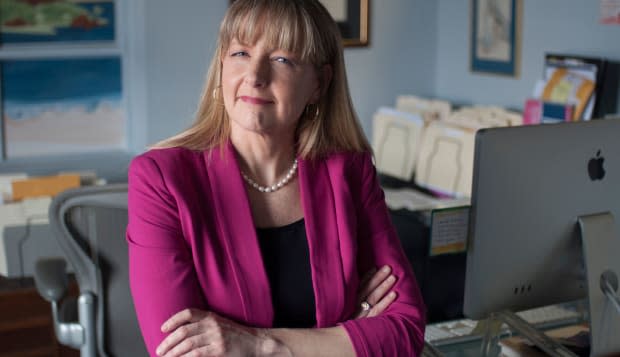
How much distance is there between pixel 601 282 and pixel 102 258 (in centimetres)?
108

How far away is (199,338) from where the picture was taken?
1.38 metres

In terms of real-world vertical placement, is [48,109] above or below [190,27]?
below

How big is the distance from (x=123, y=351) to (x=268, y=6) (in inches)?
35.6

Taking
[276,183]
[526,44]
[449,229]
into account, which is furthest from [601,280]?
[526,44]

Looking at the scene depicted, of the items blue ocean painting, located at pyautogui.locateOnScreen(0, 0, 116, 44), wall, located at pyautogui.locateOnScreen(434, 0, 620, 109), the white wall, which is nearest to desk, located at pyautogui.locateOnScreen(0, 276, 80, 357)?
the white wall

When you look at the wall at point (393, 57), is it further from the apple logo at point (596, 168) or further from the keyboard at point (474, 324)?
the apple logo at point (596, 168)

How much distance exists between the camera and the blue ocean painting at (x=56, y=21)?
3.76 m

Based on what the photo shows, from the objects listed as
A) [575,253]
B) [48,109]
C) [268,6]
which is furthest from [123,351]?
[48,109]

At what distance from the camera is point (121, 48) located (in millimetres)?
4008

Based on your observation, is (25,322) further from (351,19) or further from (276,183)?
(351,19)

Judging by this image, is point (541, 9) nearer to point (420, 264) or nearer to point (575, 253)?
point (420, 264)

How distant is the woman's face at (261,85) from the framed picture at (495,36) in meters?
2.46

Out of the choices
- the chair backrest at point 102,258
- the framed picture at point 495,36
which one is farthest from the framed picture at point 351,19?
the chair backrest at point 102,258

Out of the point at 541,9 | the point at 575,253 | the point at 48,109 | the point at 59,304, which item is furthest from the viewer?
the point at 48,109
